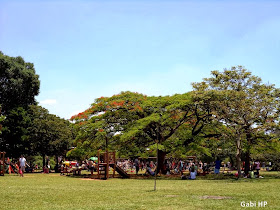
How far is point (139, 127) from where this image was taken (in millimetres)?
26562

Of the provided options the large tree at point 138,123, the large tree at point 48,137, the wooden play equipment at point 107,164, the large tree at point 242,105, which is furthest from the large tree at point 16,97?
the large tree at point 242,105

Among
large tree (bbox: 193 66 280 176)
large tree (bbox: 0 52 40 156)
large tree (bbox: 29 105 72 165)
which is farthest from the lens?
large tree (bbox: 0 52 40 156)

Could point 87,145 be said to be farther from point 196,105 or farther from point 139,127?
point 196,105

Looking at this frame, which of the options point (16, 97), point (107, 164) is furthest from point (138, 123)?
point (16, 97)

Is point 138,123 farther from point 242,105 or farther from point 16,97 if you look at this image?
point 16,97

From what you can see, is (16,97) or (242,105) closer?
(242,105)

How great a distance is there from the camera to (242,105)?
2369 cm

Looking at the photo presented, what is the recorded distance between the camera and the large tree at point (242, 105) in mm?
23891

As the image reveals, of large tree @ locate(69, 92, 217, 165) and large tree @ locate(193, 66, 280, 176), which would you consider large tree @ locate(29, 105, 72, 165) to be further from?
large tree @ locate(193, 66, 280, 176)

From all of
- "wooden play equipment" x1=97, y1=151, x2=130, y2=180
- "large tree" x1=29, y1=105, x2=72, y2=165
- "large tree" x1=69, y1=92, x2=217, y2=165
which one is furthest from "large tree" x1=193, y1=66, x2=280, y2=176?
"large tree" x1=29, y1=105, x2=72, y2=165

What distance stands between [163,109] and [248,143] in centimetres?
699

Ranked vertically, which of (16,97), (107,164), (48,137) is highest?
(16,97)

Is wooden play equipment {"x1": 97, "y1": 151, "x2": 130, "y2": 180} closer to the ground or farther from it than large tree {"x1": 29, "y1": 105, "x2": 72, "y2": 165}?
closer to the ground

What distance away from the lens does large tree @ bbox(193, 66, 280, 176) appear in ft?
78.4
